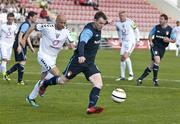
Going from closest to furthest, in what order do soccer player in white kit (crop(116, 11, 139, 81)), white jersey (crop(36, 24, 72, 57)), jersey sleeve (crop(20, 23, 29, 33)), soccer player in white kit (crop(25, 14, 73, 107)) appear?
soccer player in white kit (crop(25, 14, 73, 107)), white jersey (crop(36, 24, 72, 57)), jersey sleeve (crop(20, 23, 29, 33)), soccer player in white kit (crop(116, 11, 139, 81))

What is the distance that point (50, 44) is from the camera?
15.0m

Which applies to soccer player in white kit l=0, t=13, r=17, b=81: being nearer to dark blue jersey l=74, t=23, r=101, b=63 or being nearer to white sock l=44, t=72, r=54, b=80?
white sock l=44, t=72, r=54, b=80

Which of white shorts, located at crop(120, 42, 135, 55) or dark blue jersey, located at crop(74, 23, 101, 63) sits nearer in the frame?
dark blue jersey, located at crop(74, 23, 101, 63)

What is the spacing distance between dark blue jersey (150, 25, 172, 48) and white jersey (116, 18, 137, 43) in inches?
107

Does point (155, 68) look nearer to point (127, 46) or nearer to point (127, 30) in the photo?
point (127, 46)

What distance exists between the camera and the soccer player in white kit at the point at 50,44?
14.7 metres

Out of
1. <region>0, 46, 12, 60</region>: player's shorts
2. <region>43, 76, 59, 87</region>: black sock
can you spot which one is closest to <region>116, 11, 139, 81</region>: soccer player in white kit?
<region>0, 46, 12, 60</region>: player's shorts

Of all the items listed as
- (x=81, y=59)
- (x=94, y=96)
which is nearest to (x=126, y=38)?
(x=94, y=96)

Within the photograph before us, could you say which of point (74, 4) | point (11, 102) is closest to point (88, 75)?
point (11, 102)

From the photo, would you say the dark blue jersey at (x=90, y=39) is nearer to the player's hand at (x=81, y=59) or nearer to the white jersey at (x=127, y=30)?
the player's hand at (x=81, y=59)

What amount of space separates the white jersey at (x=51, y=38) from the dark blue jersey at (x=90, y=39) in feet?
3.58

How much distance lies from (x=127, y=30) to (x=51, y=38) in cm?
895

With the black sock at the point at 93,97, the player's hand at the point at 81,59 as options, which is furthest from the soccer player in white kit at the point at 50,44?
the player's hand at the point at 81,59

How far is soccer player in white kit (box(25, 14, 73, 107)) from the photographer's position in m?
14.7
